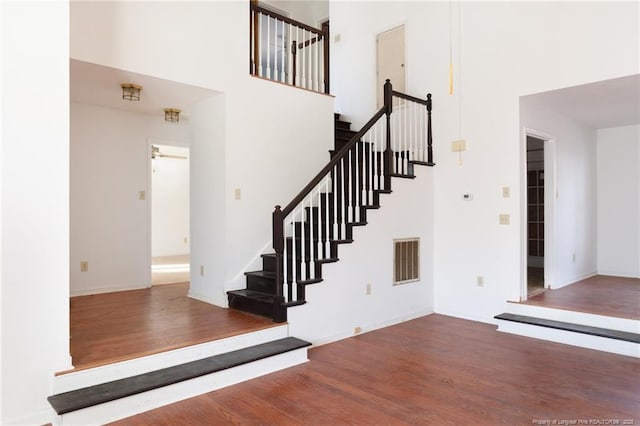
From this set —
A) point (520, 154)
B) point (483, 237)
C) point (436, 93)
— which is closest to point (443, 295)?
point (483, 237)

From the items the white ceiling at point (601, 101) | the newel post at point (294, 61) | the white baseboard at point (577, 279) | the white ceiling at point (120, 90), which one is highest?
the newel post at point (294, 61)

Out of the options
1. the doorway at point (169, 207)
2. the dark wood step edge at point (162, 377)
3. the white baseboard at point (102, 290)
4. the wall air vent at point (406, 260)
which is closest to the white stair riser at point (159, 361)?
the dark wood step edge at point (162, 377)

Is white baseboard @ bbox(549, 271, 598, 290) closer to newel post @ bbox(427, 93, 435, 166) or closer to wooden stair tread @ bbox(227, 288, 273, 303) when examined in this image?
newel post @ bbox(427, 93, 435, 166)

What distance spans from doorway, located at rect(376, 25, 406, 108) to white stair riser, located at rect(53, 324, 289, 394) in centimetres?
405

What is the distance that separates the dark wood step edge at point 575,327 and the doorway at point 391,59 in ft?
11.1

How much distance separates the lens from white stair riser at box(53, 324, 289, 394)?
9.51 feet

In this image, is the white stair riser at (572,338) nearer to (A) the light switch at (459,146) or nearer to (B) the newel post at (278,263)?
(A) the light switch at (459,146)

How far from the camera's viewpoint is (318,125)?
230 inches

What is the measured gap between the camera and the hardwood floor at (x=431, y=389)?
282 cm

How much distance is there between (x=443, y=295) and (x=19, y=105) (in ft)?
16.2

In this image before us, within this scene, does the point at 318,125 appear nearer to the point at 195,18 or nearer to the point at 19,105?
the point at 195,18

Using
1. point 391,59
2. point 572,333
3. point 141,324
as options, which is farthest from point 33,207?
point 391,59

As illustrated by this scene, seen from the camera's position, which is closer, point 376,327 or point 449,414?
point 449,414

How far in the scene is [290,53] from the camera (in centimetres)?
580
